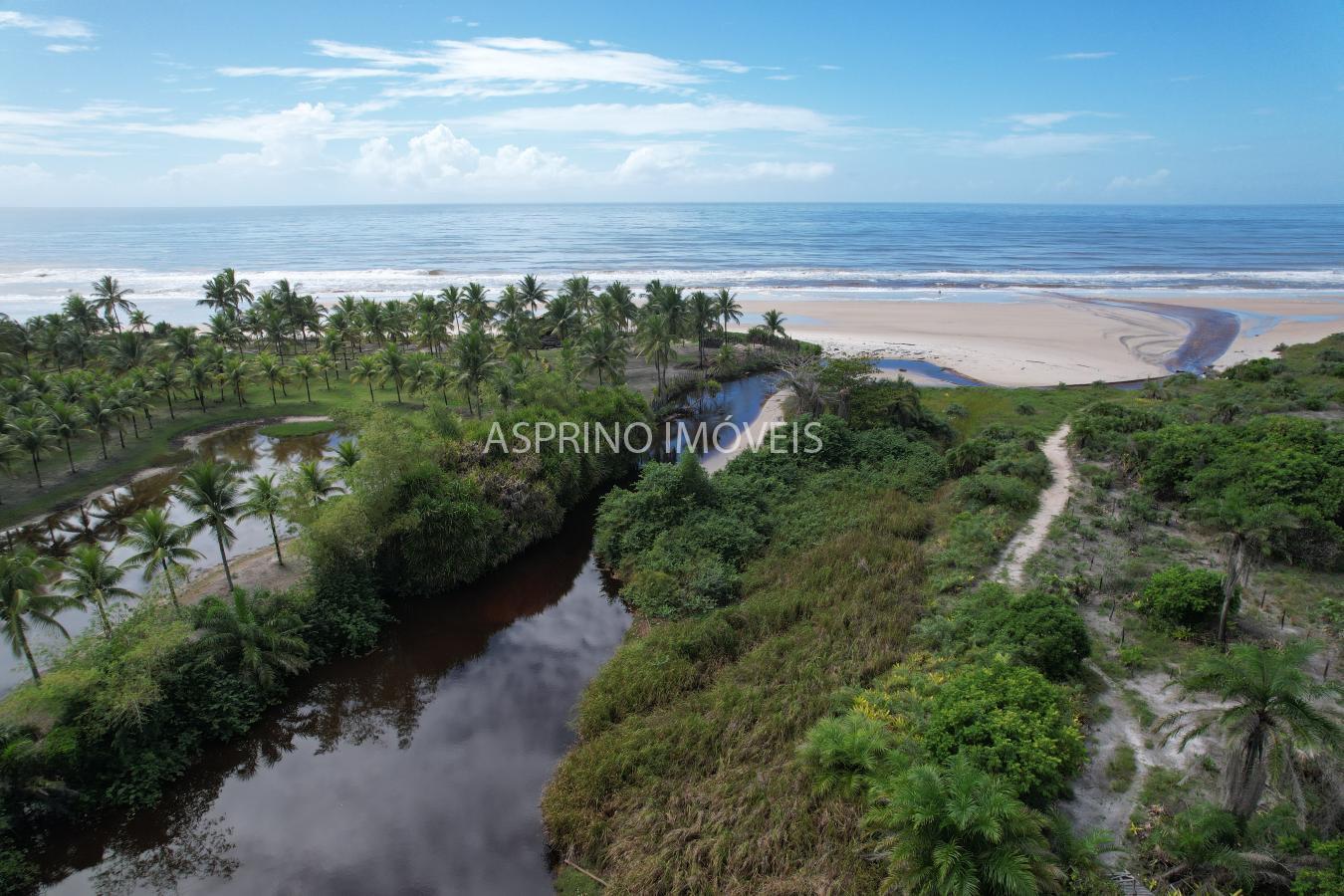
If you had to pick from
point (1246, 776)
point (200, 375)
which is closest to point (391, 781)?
point (1246, 776)

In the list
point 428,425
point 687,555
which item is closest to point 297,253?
point 428,425

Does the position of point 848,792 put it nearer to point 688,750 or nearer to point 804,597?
point 688,750

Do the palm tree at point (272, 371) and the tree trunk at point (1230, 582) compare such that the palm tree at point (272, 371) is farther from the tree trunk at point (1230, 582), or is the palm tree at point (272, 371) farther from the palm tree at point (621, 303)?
the tree trunk at point (1230, 582)

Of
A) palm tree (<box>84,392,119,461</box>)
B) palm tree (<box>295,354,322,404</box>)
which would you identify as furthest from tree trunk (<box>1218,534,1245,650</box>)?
palm tree (<box>295,354,322,404</box>)

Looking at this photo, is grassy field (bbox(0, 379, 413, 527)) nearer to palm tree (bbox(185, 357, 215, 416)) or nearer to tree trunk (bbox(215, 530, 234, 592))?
palm tree (bbox(185, 357, 215, 416))

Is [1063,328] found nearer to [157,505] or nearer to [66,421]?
[157,505]
